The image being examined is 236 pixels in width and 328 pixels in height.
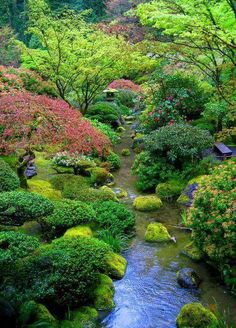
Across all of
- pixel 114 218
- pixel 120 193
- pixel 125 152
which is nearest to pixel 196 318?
pixel 114 218

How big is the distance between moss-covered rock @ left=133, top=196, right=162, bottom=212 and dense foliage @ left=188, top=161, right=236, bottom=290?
3.09 metres

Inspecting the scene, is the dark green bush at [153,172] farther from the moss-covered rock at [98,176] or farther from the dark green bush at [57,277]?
the dark green bush at [57,277]

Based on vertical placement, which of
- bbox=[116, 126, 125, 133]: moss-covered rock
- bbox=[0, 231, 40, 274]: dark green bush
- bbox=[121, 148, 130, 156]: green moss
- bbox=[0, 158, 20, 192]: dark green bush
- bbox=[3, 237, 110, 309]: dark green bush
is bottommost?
bbox=[116, 126, 125, 133]: moss-covered rock

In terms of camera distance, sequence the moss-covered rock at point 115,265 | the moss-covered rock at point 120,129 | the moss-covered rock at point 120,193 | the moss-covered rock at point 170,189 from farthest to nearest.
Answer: the moss-covered rock at point 120,129 → the moss-covered rock at point 120,193 → the moss-covered rock at point 170,189 → the moss-covered rock at point 115,265

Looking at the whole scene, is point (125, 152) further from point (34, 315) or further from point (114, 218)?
point (34, 315)

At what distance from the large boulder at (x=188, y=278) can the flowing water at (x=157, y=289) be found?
0.10 m

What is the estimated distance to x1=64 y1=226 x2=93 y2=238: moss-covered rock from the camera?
9.00 metres

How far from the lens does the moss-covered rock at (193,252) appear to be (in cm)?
898

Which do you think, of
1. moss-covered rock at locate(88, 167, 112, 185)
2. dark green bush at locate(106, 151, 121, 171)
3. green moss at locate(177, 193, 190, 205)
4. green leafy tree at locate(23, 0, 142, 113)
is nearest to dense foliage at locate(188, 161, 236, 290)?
green moss at locate(177, 193, 190, 205)

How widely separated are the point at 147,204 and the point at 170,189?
1.29m

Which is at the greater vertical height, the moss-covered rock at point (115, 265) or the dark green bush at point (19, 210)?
the dark green bush at point (19, 210)

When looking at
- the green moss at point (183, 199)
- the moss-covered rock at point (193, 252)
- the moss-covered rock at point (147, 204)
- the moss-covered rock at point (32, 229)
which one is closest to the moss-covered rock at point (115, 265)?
the moss-covered rock at point (193, 252)

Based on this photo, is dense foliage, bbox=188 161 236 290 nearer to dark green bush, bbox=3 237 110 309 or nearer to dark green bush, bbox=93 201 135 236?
dark green bush, bbox=93 201 135 236

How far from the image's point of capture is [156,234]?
32.8ft
